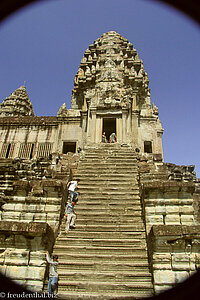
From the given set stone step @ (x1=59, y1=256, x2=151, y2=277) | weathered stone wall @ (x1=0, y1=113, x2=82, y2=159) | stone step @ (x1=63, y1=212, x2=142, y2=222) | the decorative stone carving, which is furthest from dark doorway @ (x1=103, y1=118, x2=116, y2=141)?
the decorative stone carving

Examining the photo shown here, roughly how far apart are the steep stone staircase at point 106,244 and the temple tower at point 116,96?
6879 mm

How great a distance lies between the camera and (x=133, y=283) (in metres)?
5.32

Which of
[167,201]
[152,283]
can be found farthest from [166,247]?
[167,201]

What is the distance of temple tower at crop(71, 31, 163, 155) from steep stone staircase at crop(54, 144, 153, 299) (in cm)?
688

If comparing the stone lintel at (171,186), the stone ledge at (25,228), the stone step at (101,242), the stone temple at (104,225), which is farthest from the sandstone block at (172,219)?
the stone ledge at (25,228)

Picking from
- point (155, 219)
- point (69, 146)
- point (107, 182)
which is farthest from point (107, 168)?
point (69, 146)

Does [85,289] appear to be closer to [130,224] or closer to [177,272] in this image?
[177,272]

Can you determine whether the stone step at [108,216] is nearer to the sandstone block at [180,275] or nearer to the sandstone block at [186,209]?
the sandstone block at [186,209]

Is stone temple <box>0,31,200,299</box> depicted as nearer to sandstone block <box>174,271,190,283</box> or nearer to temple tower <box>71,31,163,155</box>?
sandstone block <box>174,271,190,283</box>

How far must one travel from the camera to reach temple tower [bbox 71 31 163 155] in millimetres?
16875

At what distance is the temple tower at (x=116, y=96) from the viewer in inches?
664

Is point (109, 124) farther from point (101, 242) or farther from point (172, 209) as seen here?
point (101, 242)

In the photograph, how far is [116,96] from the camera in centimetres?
1736

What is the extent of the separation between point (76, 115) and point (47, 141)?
330 centimetres
